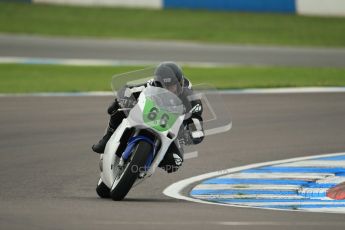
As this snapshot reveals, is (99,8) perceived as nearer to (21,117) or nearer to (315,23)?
(315,23)

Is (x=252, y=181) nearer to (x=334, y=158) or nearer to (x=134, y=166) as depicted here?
(x=334, y=158)

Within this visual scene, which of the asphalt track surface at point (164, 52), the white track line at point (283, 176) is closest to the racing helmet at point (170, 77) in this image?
the white track line at point (283, 176)

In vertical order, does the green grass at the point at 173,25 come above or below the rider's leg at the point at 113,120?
below

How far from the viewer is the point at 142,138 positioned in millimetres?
9617

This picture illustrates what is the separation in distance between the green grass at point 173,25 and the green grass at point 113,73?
491 cm

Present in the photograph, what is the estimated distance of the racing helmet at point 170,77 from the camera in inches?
386

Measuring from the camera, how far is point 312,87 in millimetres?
19797

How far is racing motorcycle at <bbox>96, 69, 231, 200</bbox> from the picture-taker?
9.55m

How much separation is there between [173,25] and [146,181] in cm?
1954

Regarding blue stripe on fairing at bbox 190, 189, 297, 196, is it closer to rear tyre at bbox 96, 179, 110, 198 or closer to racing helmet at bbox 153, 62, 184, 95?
rear tyre at bbox 96, 179, 110, 198

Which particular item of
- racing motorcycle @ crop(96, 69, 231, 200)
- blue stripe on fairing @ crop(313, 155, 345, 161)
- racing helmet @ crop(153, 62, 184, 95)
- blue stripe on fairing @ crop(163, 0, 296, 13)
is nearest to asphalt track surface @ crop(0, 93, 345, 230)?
racing motorcycle @ crop(96, 69, 231, 200)

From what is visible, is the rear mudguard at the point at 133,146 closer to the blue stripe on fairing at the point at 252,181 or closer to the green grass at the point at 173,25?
the blue stripe on fairing at the point at 252,181

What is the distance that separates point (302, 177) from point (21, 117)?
18.6 ft

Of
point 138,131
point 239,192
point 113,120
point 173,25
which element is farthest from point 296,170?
point 173,25
